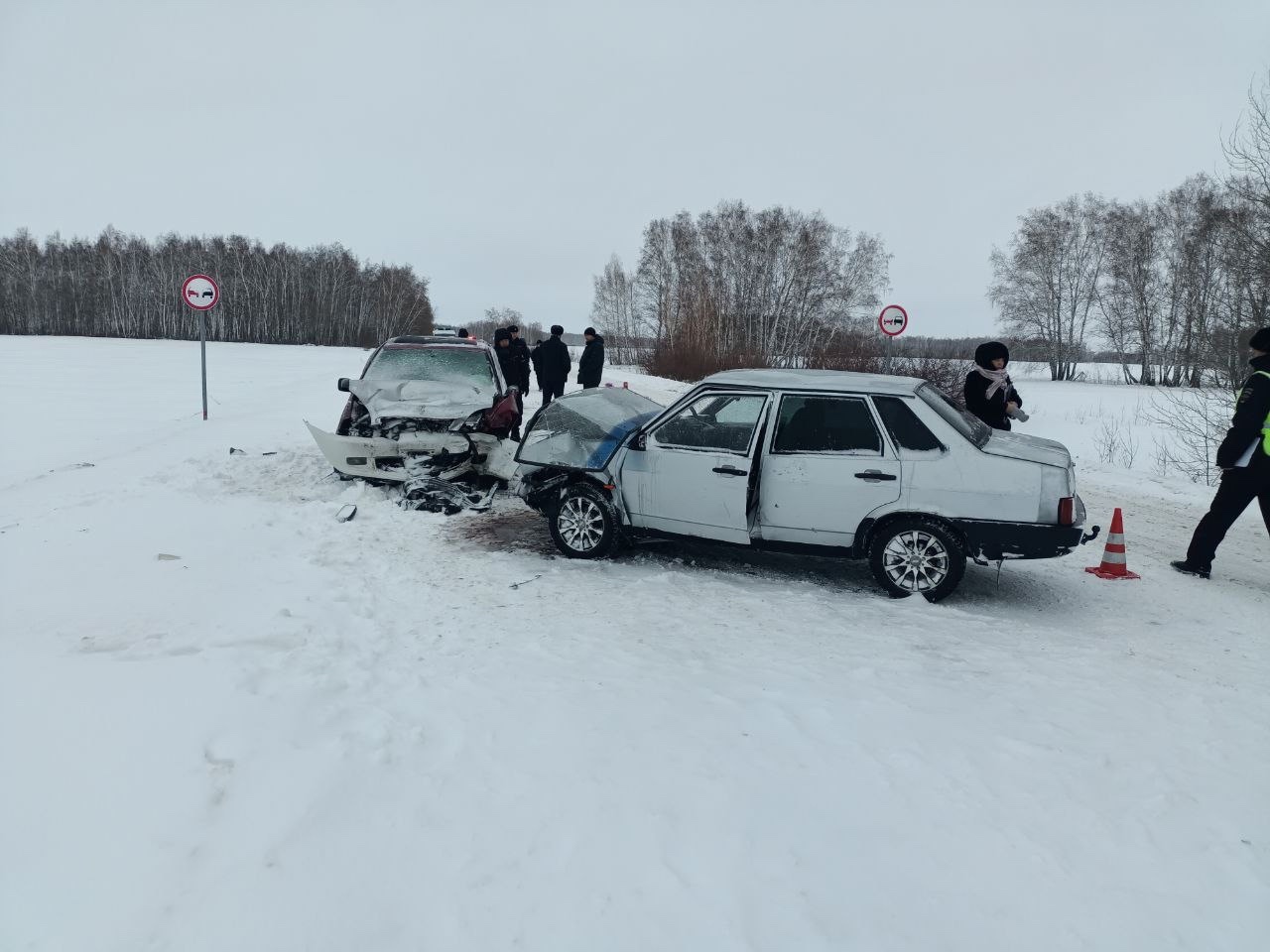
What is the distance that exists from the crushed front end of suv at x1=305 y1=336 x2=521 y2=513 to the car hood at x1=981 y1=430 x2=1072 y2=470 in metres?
4.87

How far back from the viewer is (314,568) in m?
5.53

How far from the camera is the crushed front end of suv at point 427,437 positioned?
7953mm

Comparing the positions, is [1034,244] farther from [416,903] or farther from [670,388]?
[416,903]

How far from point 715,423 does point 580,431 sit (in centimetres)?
126

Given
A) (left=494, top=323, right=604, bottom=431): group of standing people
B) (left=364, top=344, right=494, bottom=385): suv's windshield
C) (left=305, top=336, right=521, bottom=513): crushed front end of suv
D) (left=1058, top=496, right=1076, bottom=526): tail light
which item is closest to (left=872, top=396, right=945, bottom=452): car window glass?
(left=1058, top=496, right=1076, bottom=526): tail light

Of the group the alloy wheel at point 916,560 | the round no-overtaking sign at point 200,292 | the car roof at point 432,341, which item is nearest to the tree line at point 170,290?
the round no-overtaking sign at point 200,292

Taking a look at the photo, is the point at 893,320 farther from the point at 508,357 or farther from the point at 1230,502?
the point at 1230,502

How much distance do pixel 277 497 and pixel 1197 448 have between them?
1343 cm

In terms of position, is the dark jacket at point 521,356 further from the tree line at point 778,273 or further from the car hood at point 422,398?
the tree line at point 778,273

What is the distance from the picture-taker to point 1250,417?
5.69 meters

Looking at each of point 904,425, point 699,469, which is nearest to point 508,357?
point 699,469

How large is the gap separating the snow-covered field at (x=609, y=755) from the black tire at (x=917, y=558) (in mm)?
172

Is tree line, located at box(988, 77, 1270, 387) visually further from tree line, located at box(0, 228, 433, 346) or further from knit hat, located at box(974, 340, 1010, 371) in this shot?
tree line, located at box(0, 228, 433, 346)

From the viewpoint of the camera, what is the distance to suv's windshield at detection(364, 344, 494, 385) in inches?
371
